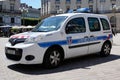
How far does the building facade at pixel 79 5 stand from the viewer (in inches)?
2542

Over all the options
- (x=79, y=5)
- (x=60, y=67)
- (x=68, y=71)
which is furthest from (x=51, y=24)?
(x=79, y=5)

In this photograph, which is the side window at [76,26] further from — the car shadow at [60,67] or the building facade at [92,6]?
the building facade at [92,6]

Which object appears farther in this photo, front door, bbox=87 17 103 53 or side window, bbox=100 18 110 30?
side window, bbox=100 18 110 30

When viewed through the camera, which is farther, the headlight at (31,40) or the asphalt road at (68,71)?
the headlight at (31,40)

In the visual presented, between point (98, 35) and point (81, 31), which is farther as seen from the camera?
point (98, 35)

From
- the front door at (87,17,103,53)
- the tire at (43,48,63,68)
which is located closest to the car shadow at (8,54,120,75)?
the tire at (43,48,63,68)

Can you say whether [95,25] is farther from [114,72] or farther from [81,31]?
[114,72]

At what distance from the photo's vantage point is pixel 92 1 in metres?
65.9

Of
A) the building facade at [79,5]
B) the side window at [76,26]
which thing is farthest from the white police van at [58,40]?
the building facade at [79,5]

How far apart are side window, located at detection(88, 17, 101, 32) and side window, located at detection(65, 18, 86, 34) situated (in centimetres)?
44

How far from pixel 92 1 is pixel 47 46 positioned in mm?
59922

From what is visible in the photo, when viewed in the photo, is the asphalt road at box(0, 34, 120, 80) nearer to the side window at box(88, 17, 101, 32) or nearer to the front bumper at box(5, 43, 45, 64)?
the front bumper at box(5, 43, 45, 64)

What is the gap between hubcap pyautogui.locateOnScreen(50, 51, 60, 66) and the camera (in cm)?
777

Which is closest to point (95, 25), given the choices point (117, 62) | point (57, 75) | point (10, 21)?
point (117, 62)
